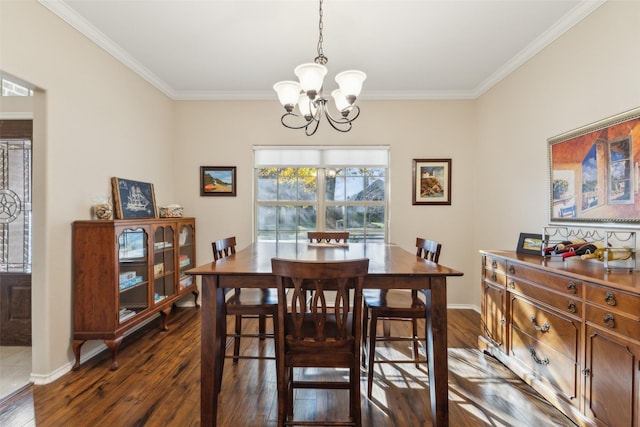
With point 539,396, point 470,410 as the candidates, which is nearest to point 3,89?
point 470,410

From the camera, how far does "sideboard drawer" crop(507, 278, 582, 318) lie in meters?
1.67

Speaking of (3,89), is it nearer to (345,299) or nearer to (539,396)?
(345,299)

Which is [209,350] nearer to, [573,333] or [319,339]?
[319,339]

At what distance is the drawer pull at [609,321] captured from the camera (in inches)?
56.9

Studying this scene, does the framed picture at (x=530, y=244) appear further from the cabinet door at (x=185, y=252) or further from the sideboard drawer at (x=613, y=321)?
the cabinet door at (x=185, y=252)

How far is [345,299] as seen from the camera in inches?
54.2

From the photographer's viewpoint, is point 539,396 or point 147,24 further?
point 147,24

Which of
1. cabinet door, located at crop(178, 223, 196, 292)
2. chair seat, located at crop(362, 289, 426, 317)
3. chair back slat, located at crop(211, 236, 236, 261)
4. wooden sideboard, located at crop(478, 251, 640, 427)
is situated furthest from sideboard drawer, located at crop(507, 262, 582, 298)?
cabinet door, located at crop(178, 223, 196, 292)

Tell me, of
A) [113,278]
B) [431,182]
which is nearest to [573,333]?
[431,182]

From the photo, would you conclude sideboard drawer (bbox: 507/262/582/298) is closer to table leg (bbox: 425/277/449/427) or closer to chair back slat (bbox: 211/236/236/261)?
table leg (bbox: 425/277/449/427)

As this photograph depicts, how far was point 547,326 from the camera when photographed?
187 centimetres

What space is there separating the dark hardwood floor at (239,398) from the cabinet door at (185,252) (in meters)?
0.98

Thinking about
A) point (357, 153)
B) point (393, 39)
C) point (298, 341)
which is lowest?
point (298, 341)

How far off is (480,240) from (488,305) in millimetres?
1291
